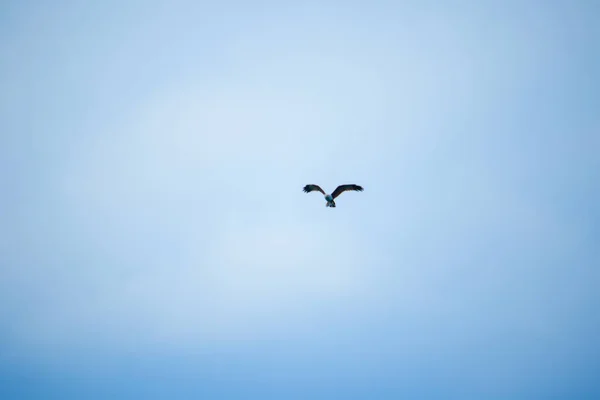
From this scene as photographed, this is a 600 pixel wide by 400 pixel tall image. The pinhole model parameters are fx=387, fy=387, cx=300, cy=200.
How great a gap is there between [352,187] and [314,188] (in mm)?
3666

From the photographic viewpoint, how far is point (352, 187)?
37312mm

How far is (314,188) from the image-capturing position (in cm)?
3747
